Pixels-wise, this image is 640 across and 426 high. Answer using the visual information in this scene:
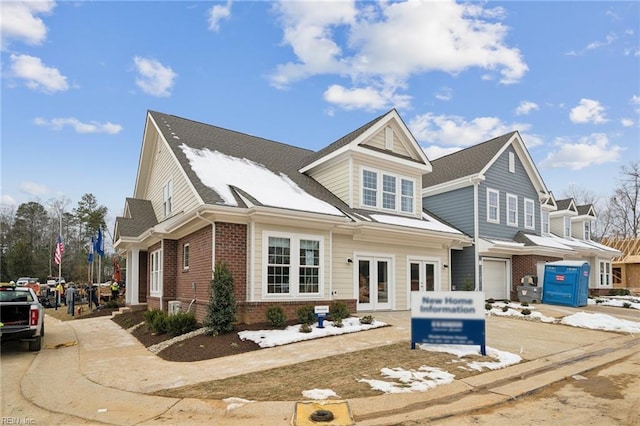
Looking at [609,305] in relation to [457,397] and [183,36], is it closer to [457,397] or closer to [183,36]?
[457,397]

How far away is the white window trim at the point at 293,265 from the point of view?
40.6ft

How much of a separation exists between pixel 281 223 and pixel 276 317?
2.73 metres

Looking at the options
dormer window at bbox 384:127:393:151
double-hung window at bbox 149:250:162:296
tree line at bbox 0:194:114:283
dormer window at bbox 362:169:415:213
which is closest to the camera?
double-hung window at bbox 149:250:162:296

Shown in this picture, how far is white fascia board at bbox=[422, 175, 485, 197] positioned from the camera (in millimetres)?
20444

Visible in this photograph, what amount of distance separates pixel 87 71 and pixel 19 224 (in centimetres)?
5842

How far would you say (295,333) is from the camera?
36.1ft

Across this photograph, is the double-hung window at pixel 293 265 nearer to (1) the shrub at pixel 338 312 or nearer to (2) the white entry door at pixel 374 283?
(1) the shrub at pixel 338 312

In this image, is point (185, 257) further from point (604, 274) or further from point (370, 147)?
point (604, 274)

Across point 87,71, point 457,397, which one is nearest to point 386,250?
point 457,397

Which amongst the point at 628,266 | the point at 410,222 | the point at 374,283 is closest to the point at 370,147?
the point at 410,222

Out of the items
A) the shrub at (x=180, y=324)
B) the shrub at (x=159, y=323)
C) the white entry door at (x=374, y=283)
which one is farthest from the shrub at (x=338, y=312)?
the shrub at (x=159, y=323)

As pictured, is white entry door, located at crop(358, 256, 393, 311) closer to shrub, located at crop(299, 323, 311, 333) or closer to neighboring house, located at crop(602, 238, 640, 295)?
shrub, located at crop(299, 323, 311, 333)

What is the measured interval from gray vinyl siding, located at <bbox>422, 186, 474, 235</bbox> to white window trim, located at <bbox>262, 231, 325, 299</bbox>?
997 centimetres

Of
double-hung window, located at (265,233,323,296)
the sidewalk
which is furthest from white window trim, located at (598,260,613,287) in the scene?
double-hung window, located at (265,233,323,296)
